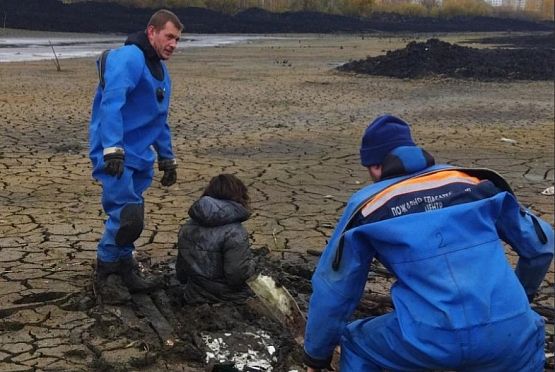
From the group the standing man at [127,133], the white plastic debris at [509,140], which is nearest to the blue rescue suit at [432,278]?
the standing man at [127,133]

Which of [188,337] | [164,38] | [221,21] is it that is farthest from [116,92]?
[221,21]

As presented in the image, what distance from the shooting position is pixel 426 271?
8.25ft

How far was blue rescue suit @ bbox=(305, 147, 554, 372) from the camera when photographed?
8.17ft

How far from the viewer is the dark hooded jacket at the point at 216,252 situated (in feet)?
15.1

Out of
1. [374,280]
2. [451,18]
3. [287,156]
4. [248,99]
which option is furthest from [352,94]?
[451,18]

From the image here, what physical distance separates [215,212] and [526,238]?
7.05 ft

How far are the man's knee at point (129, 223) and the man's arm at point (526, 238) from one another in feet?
8.03

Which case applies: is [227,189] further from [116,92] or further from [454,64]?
[454,64]

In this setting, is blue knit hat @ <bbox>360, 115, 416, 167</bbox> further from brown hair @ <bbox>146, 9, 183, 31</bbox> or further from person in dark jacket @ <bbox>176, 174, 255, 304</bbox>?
brown hair @ <bbox>146, 9, 183, 31</bbox>

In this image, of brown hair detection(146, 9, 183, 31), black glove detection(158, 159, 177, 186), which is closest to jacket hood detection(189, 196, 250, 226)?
black glove detection(158, 159, 177, 186)

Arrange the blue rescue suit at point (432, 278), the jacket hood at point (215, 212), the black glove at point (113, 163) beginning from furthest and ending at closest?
the jacket hood at point (215, 212), the black glove at point (113, 163), the blue rescue suit at point (432, 278)

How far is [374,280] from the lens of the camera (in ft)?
18.4

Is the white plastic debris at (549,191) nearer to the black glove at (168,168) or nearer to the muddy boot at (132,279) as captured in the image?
the black glove at (168,168)

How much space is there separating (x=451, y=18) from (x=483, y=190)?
93.2 meters
